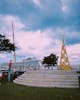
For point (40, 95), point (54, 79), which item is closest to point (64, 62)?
point (54, 79)

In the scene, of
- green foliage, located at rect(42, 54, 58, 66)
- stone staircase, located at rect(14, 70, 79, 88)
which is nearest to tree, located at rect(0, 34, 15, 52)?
stone staircase, located at rect(14, 70, 79, 88)

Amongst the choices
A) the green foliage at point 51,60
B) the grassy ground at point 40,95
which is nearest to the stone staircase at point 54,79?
the grassy ground at point 40,95

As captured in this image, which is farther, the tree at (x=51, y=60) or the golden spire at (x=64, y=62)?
the tree at (x=51, y=60)

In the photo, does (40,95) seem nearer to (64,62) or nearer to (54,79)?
(54,79)

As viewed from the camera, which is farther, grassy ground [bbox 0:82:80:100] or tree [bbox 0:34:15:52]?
tree [bbox 0:34:15:52]

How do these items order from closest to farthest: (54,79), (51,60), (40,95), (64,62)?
(40,95) → (54,79) → (64,62) → (51,60)

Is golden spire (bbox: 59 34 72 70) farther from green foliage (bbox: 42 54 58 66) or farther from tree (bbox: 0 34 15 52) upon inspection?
green foliage (bbox: 42 54 58 66)

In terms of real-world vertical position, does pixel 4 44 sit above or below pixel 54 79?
above

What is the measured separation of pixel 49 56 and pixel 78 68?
2251 centimetres

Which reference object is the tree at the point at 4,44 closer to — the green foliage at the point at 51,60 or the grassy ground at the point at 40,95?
the grassy ground at the point at 40,95

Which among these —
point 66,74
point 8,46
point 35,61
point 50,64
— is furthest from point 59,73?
point 35,61

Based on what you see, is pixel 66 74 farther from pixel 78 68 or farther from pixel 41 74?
pixel 78 68

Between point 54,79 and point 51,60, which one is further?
point 51,60

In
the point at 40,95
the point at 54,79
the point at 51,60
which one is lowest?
the point at 40,95
